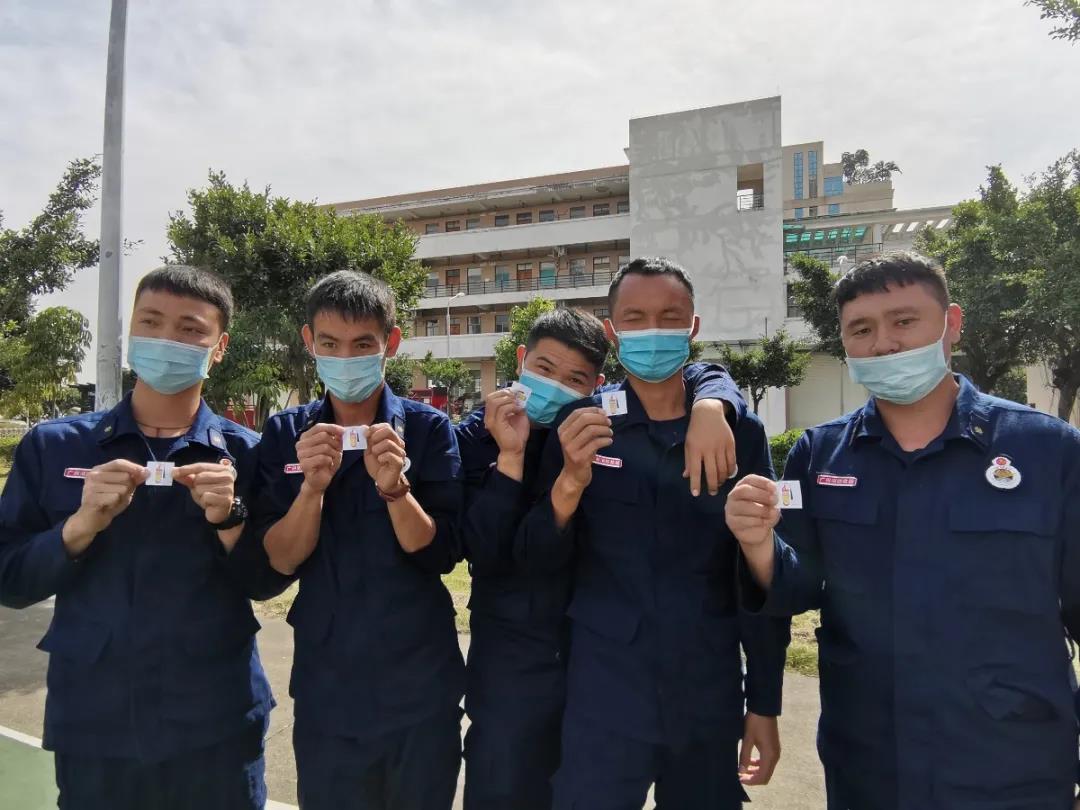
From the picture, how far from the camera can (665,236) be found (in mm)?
33031

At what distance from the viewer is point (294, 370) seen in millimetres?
12641

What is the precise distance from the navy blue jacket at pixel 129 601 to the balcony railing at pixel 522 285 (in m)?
33.8

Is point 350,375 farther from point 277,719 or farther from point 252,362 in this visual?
point 252,362

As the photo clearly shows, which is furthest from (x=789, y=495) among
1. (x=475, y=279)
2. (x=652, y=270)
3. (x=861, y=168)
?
(x=861, y=168)

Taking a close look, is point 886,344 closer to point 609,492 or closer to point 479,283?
point 609,492

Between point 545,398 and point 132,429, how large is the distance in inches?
55.8

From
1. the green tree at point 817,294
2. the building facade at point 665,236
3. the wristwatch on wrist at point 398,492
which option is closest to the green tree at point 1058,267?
the green tree at point 817,294

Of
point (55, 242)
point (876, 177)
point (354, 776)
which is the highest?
point (876, 177)

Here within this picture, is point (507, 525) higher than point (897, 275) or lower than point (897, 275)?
lower

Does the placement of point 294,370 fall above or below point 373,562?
above

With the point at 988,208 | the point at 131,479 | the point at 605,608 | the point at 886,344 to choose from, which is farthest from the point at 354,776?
the point at 988,208

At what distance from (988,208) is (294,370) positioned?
20138mm

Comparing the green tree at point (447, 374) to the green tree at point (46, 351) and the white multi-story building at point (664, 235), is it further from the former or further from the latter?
the green tree at point (46, 351)

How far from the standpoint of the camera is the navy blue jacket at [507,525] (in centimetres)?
213
